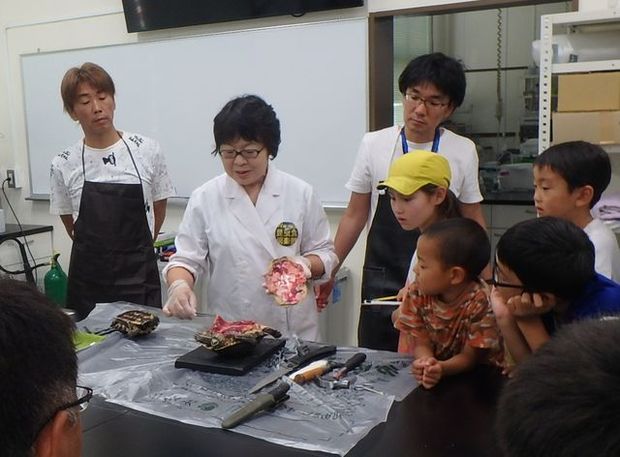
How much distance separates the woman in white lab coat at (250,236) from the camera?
1.91 meters

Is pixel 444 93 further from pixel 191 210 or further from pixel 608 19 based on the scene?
pixel 191 210

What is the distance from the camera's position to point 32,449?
0.67 m

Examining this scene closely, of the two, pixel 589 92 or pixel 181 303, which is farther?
pixel 589 92

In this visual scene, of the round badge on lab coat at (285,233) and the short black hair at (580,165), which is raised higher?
the short black hair at (580,165)

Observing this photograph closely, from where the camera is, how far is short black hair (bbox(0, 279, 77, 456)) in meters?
0.65

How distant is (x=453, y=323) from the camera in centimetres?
149

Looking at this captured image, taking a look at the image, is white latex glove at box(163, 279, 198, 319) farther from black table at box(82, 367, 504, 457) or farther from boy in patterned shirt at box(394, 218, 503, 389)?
boy in patterned shirt at box(394, 218, 503, 389)

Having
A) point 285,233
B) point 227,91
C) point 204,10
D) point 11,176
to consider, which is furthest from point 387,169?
point 11,176

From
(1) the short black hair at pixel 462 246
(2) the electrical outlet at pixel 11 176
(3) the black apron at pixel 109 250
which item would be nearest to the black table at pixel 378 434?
(1) the short black hair at pixel 462 246

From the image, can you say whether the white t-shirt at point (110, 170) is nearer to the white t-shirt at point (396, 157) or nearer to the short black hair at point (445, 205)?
the white t-shirt at point (396, 157)

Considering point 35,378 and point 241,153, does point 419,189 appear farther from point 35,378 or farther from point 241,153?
point 35,378

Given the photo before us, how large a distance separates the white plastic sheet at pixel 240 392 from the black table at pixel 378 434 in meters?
0.02

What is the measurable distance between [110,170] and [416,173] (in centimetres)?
135

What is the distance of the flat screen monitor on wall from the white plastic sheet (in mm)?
2029
